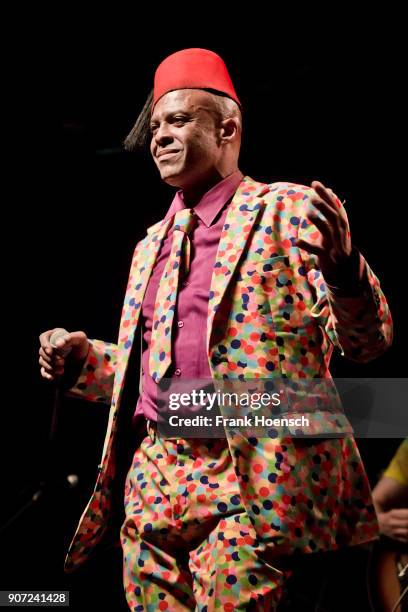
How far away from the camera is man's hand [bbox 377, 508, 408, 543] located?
194 cm

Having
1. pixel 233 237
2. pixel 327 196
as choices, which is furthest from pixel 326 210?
pixel 233 237

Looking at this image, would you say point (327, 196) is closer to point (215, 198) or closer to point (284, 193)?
point (284, 193)

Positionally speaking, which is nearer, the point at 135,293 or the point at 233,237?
the point at 233,237

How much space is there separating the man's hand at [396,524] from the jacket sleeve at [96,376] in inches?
36.1

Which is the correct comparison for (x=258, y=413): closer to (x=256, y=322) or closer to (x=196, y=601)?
(x=256, y=322)

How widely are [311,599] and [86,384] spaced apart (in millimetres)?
1178

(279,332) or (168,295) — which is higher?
(168,295)

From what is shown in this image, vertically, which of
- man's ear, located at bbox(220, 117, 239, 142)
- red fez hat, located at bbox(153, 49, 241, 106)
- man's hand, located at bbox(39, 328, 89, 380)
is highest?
red fez hat, located at bbox(153, 49, 241, 106)

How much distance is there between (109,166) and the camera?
2.71 metres

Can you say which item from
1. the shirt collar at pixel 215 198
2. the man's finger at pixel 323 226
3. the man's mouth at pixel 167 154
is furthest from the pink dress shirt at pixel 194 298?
the man's finger at pixel 323 226

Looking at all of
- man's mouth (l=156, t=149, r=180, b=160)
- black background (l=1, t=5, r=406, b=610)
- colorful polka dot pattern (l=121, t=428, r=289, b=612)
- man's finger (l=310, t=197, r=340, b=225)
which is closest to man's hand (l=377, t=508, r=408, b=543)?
black background (l=1, t=5, r=406, b=610)

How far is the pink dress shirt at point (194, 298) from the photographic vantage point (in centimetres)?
146

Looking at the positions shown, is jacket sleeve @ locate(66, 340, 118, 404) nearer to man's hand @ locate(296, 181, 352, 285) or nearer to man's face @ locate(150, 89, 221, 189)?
man's face @ locate(150, 89, 221, 189)

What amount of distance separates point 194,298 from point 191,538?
1.72 ft
